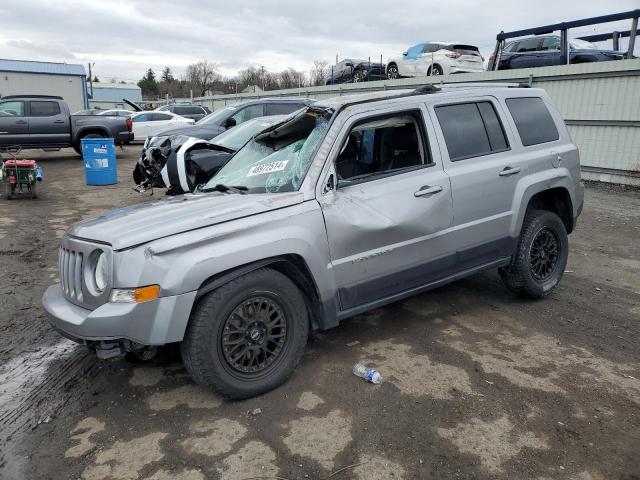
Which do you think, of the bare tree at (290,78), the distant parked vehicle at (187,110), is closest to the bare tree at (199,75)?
the bare tree at (290,78)

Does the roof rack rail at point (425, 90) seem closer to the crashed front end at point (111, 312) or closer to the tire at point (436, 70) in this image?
the crashed front end at point (111, 312)

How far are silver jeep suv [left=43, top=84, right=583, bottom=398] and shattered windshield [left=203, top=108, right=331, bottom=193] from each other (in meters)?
0.01

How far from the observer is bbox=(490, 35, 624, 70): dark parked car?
12.5 metres

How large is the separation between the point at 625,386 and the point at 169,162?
5746 mm

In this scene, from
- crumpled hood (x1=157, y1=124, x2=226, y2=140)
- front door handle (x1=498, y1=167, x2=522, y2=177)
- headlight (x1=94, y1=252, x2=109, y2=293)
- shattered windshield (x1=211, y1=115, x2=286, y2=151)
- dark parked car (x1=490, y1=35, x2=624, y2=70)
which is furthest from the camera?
dark parked car (x1=490, y1=35, x2=624, y2=70)

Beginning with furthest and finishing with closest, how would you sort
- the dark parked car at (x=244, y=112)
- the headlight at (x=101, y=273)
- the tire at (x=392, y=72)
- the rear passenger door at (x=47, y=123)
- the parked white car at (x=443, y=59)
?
the tire at (x=392, y=72)
the parked white car at (x=443, y=59)
the rear passenger door at (x=47, y=123)
the dark parked car at (x=244, y=112)
the headlight at (x=101, y=273)

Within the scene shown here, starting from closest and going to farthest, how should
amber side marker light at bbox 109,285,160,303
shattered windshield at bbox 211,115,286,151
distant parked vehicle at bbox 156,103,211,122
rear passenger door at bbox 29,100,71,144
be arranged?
amber side marker light at bbox 109,285,160,303
shattered windshield at bbox 211,115,286,151
rear passenger door at bbox 29,100,71,144
distant parked vehicle at bbox 156,103,211,122

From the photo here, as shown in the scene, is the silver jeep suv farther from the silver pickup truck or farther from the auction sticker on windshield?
the silver pickup truck

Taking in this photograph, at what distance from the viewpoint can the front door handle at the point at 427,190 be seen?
3.78 m

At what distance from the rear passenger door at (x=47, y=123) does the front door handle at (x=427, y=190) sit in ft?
47.8

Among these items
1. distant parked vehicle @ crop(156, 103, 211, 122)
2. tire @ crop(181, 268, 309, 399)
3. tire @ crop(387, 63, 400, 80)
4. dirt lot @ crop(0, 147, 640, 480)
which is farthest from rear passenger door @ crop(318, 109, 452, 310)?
distant parked vehicle @ crop(156, 103, 211, 122)

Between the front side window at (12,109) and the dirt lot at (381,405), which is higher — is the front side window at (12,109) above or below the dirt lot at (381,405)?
above

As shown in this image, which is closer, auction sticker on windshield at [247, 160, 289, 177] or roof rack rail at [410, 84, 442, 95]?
auction sticker on windshield at [247, 160, 289, 177]

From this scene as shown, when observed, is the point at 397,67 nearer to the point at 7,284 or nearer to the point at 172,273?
the point at 7,284
